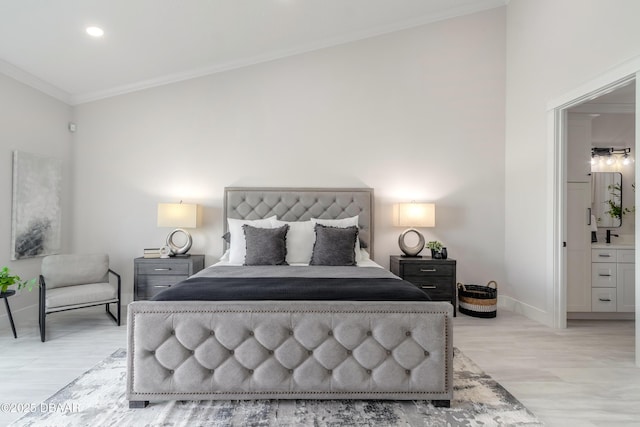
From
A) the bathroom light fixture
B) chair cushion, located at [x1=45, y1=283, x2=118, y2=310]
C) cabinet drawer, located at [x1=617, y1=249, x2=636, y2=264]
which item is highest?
the bathroom light fixture

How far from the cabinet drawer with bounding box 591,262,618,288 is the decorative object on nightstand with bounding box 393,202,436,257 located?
187 centimetres

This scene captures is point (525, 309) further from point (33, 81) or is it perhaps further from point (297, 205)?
point (33, 81)

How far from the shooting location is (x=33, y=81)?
3795mm

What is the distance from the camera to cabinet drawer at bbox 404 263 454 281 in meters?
4.00

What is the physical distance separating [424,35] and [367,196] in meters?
2.30

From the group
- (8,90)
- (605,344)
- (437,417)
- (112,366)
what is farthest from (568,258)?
(8,90)

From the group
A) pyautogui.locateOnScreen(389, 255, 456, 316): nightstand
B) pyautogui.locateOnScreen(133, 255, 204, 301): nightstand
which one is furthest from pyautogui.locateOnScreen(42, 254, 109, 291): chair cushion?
pyautogui.locateOnScreen(389, 255, 456, 316): nightstand

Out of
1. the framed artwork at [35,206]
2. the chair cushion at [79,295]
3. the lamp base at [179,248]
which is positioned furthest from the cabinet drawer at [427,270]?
the framed artwork at [35,206]

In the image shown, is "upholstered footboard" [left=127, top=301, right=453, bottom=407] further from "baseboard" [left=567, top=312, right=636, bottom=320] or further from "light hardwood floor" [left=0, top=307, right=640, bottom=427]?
"baseboard" [left=567, top=312, right=636, bottom=320]

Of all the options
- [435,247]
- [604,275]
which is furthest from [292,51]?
[604,275]

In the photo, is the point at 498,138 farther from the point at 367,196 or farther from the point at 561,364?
the point at 561,364

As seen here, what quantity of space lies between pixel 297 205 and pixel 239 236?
0.89 m

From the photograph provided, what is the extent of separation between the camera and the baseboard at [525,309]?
12.3 ft

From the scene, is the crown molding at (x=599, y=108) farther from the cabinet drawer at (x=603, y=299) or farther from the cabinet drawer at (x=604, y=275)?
the cabinet drawer at (x=603, y=299)
